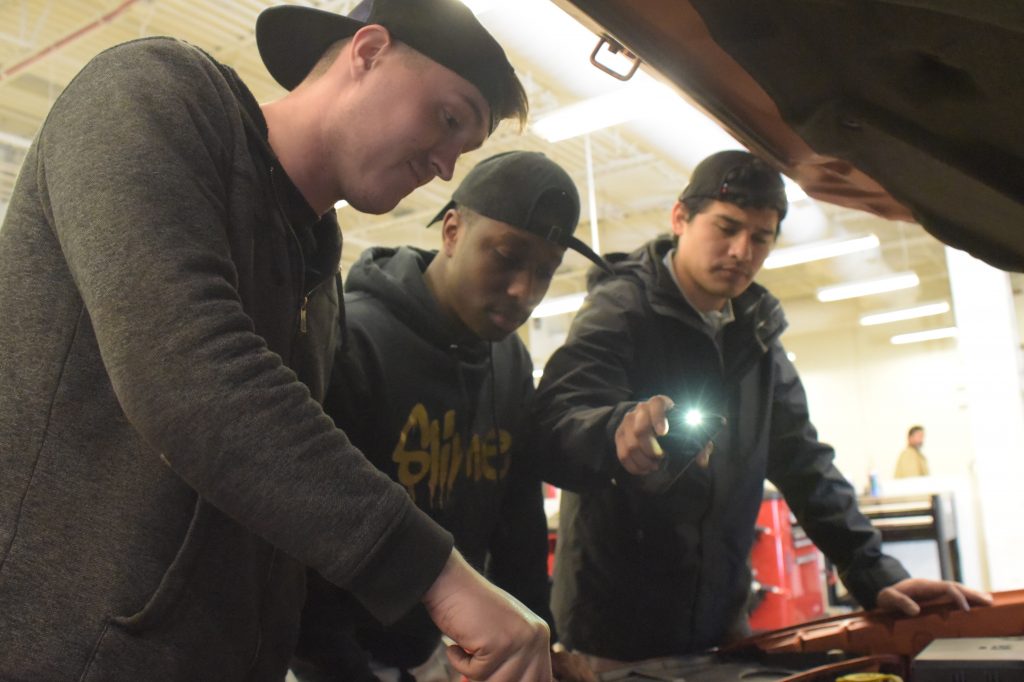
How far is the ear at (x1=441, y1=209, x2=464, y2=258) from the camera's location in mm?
1520

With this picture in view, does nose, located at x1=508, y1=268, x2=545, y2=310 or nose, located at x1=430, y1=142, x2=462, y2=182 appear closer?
nose, located at x1=430, y1=142, x2=462, y2=182

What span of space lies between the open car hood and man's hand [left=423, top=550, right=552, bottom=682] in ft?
1.85

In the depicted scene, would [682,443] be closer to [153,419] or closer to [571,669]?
[571,669]

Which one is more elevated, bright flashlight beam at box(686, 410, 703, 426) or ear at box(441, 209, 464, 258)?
ear at box(441, 209, 464, 258)

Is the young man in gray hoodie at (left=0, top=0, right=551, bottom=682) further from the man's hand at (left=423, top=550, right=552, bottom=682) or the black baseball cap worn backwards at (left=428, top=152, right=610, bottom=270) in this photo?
the black baseball cap worn backwards at (left=428, top=152, right=610, bottom=270)

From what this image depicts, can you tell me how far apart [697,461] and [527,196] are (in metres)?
0.55

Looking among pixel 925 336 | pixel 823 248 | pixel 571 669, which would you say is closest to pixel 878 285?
pixel 823 248

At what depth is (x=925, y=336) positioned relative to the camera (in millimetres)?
11328

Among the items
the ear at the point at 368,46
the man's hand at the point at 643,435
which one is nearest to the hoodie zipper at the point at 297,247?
the ear at the point at 368,46

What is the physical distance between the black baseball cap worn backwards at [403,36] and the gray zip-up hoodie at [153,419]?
0.76 ft

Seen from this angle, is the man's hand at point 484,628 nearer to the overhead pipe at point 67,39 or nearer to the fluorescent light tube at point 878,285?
the overhead pipe at point 67,39

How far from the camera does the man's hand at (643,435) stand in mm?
1172

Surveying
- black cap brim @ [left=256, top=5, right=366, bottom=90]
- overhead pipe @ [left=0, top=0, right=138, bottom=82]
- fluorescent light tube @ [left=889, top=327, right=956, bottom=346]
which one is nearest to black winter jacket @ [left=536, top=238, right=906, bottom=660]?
black cap brim @ [left=256, top=5, right=366, bottom=90]

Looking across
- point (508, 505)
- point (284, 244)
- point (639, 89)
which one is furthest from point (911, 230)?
point (284, 244)
